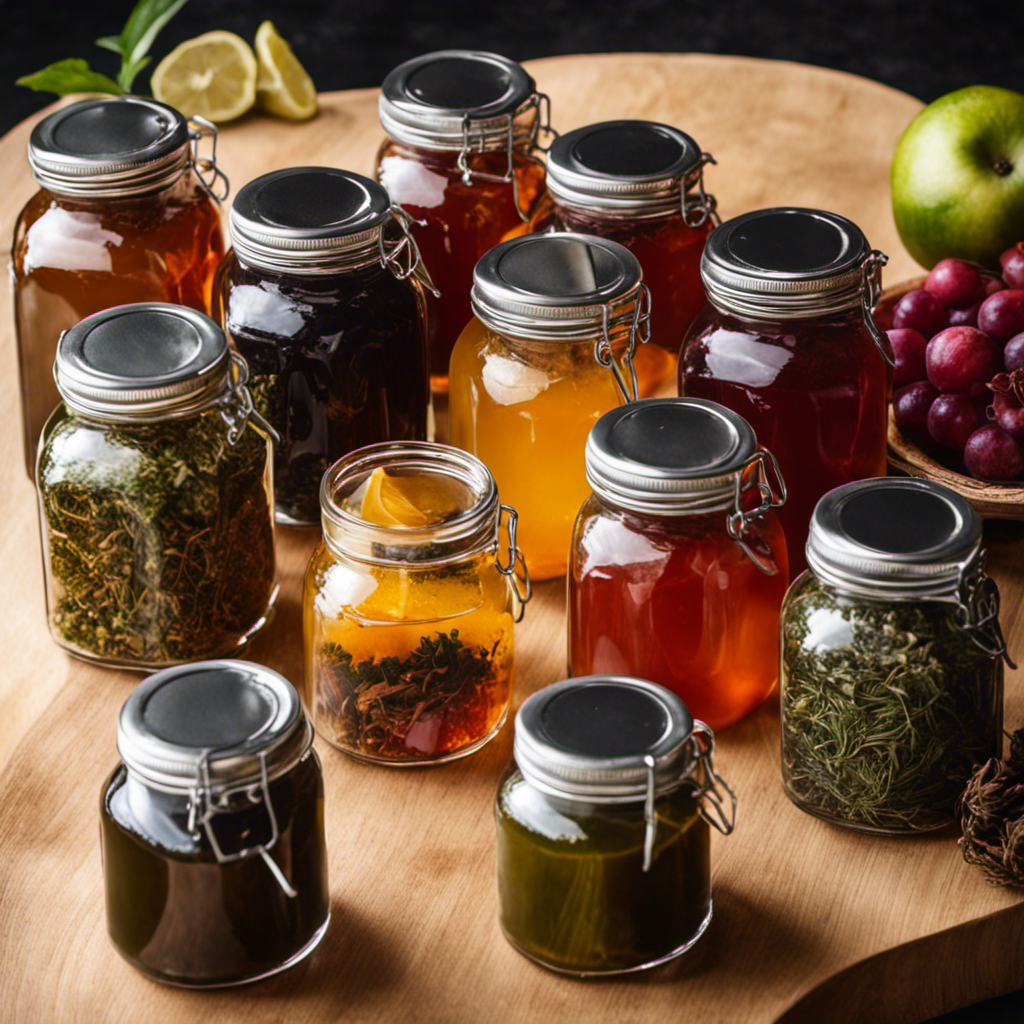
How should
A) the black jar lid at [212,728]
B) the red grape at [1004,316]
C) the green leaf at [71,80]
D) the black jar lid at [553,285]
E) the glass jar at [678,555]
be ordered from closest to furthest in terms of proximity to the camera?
the black jar lid at [212,728] < the glass jar at [678,555] < the black jar lid at [553,285] < the red grape at [1004,316] < the green leaf at [71,80]

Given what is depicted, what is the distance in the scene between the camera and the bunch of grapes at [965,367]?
1.85 m

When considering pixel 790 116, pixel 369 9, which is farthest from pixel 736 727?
pixel 369 9

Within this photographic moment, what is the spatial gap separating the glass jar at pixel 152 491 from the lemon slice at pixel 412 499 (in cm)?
15

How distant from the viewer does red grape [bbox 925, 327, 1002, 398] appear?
188 centimetres

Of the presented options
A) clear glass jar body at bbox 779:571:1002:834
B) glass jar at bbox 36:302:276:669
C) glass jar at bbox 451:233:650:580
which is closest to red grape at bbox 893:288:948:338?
glass jar at bbox 451:233:650:580

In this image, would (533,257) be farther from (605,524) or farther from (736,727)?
(736,727)

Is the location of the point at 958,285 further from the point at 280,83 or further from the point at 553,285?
the point at 280,83

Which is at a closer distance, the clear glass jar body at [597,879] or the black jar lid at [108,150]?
the clear glass jar body at [597,879]

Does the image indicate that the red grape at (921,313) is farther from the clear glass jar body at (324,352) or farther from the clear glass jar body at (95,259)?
the clear glass jar body at (95,259)

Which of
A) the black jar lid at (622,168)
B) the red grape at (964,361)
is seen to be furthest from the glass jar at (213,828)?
the red grape at (964,361)

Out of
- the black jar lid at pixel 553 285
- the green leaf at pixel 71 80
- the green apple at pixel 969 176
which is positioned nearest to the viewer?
the black jar lid at pixel 553 285

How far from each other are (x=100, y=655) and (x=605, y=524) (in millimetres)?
544

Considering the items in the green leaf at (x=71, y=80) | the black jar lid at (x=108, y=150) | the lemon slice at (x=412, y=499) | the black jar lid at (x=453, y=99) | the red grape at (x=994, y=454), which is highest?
the black jar lid at (x=108, y=150)

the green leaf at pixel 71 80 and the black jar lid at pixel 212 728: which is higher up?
the black jar lid at pixel 212 728
